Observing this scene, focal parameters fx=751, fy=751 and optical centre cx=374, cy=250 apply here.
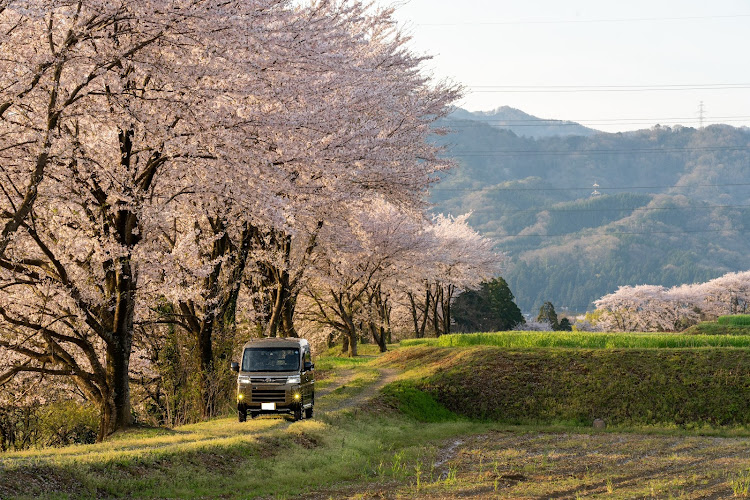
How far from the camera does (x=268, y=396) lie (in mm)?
19109

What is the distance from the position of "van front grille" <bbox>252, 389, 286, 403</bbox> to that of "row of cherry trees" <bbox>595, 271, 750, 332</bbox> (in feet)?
270

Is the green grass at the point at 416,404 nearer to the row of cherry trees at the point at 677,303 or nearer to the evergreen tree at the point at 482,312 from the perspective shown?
the evergreen tree at the point at 482,312

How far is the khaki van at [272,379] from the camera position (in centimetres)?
1903

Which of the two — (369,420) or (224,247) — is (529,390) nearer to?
(369,420)

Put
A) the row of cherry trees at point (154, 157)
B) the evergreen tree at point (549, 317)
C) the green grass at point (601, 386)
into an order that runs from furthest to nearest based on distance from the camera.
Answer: the evergreen tree at point (549, 317)
the green grass at point (601, 386)
the row of cherry trees at point (154, 157)

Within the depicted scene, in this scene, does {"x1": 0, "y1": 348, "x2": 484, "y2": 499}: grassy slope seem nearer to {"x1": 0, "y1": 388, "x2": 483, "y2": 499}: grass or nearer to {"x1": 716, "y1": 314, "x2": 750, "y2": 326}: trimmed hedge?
{"x1": 0, "y1": 388, "x2": 483, "y2": 499}: grass

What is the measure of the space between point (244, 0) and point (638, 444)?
1407 cm

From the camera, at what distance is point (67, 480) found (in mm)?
11539

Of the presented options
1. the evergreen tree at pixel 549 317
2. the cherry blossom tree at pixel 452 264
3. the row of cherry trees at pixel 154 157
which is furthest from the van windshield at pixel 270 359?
the evergreen tree at pixel 549 317

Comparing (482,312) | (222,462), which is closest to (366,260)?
(222,462)

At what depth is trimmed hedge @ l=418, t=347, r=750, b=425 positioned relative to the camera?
23891mm

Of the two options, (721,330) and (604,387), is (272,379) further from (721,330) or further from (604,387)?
(721,330)

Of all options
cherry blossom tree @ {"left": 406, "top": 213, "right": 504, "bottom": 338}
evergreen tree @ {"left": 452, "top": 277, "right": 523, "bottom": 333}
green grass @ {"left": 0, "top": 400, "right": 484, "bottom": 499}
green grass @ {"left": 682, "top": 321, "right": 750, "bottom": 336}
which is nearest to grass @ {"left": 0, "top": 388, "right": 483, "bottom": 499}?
green grass @ {"left": 0, "top": 400, "right": 484, "bottom": 499}

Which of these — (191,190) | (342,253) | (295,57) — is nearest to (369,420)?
(191,190)
